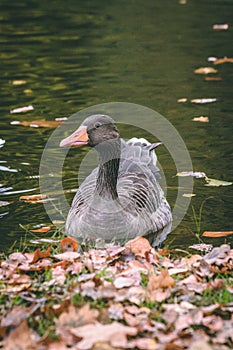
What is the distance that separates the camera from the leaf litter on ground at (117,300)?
477cm

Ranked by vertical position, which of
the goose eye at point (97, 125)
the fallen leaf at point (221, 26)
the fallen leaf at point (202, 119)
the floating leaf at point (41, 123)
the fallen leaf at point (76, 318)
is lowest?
the fallen leaf at point (202, 119)

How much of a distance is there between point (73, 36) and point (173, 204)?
9460mm

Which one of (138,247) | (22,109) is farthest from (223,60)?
(138,247)

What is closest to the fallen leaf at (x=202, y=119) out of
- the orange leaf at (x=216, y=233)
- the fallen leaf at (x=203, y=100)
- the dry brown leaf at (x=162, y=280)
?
the fallen leaf at (x=203, y=100)

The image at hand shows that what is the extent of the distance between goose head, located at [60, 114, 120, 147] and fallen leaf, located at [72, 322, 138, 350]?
3.17 metres

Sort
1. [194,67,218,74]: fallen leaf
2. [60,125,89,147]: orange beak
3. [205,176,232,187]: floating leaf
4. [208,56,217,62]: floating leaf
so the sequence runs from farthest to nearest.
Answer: [208,56,217,62]: floating leaf
[194,67,218,74]: fallen leaf
[205,176,232,187]: floating leaf
[60,125,89,147]: orange beak

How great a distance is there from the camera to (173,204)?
29.8 feet

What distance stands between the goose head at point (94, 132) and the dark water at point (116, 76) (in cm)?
117

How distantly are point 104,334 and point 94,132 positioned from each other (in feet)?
11.6

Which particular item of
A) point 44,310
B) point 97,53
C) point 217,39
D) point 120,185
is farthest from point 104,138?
point 217,39

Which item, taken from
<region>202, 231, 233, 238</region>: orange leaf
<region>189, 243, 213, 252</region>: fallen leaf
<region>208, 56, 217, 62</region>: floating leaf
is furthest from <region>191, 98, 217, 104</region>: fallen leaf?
<region>189, 243, 213, 252</region>: fallen leaf

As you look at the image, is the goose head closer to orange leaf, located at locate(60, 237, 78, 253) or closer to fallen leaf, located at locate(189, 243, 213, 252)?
orange leaf, located at locate(60, 237, 78, 253)

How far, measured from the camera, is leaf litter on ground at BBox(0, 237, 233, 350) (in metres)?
4.77

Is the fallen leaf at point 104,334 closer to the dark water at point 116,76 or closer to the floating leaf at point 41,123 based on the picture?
the dark water at point 116,76
